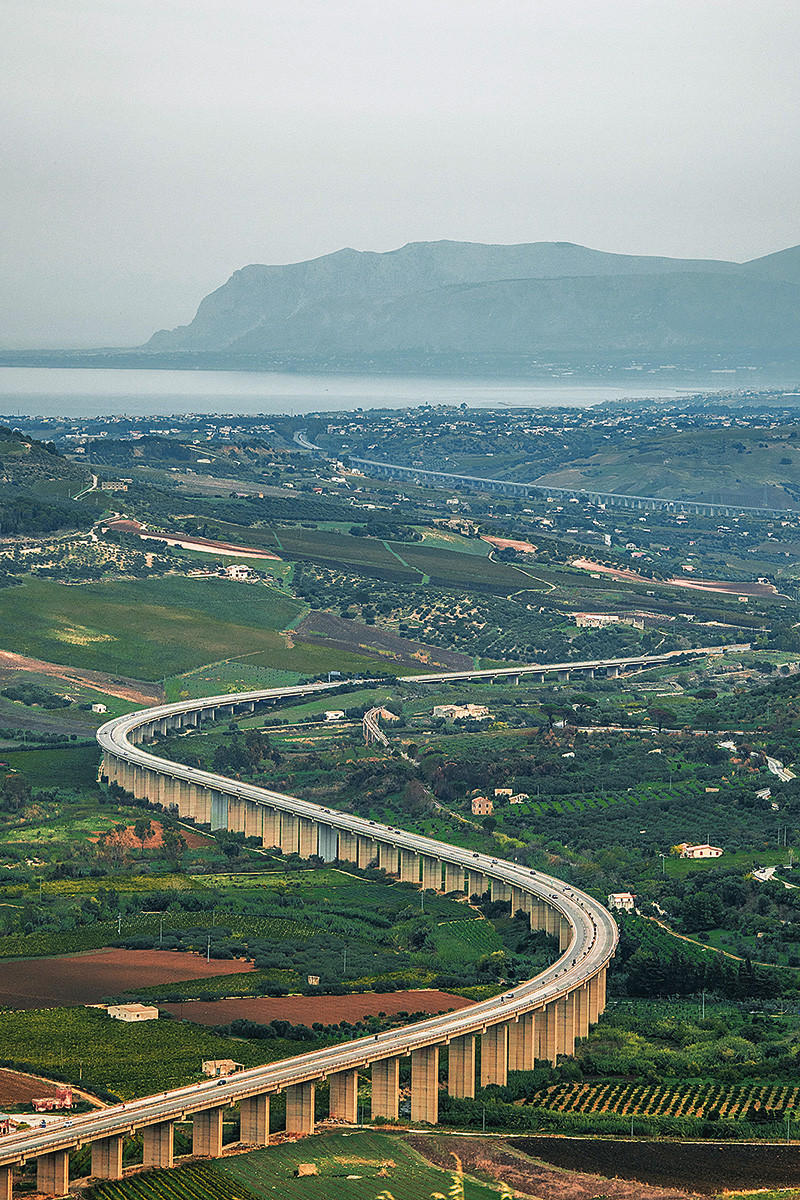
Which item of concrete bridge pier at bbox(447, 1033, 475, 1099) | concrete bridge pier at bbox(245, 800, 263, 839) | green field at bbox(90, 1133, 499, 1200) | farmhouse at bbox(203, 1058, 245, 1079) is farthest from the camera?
concrete bridge pier at bbox(245, 800, 263, 839)

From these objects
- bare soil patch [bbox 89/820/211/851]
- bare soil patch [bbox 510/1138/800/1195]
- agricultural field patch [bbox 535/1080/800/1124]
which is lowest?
bare soil patch [bbox 89/820/211/851]

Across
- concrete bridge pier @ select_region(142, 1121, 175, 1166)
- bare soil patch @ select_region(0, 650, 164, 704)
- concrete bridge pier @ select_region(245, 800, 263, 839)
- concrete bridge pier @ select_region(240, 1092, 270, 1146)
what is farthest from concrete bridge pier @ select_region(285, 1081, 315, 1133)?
bare soil patch @ select_region(0, 650, 164, 704)

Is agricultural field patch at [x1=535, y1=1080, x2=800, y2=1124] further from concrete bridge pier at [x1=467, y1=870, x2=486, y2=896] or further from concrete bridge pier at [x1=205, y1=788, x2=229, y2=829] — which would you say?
concrete bridge pier at [x1=205, y1=788, x2=229, y2=829]

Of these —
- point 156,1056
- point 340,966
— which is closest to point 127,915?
point 340,966

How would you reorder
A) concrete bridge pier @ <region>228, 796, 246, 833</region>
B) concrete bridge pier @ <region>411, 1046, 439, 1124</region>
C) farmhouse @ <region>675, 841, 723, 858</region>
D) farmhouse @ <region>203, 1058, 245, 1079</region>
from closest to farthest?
farmhouse @ <region>203, 1058, 245, 1079</region>
concrete bridge pier @ <region>411, 1046, 439, 1124</region>
farmhouse @ <region>675, 841, 723, 858</region>
concrete bridge pier @ <region>228, 796, 246, 833</region>

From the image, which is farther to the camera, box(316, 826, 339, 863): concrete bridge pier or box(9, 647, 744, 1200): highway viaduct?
box(316, 826, 339, 863): concrete bridge pier

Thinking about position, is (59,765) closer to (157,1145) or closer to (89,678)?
(89,678)

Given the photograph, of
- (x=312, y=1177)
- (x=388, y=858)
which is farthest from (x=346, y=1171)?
(x=388, y=858)
